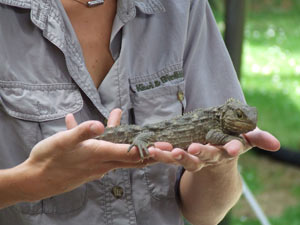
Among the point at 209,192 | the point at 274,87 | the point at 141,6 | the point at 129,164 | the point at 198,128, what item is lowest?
A: the point at 274,87

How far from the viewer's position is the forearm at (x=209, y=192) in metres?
1.87

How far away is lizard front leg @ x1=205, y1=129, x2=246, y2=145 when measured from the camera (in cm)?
170

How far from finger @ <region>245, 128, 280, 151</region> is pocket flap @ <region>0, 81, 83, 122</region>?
55cm

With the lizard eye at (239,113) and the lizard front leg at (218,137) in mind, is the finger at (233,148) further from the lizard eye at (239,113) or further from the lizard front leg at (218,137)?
the lizard eye at (239,113)

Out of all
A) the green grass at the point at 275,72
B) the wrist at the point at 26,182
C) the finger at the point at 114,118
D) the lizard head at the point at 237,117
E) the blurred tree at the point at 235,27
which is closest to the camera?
the wrist at the point at 26,182

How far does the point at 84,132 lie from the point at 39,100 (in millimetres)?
424

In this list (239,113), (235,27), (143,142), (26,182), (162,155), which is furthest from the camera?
(235,27)

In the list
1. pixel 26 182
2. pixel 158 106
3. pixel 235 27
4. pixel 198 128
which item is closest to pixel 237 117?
pixel 198 128

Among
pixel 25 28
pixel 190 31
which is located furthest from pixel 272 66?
pixel 25 28

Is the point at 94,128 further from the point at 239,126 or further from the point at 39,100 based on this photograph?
the point at 239,126

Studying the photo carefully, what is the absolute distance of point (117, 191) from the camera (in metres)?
1.77

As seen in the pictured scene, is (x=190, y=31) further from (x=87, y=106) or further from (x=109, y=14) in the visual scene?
(x=87, y=106)

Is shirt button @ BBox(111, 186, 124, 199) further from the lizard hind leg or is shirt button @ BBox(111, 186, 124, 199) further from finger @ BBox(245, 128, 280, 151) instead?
finger @ BBox(245, 128, 280, 151)

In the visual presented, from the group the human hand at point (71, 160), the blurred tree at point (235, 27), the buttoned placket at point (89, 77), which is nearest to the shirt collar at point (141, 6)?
the buttoned placket at point (89, 77)
